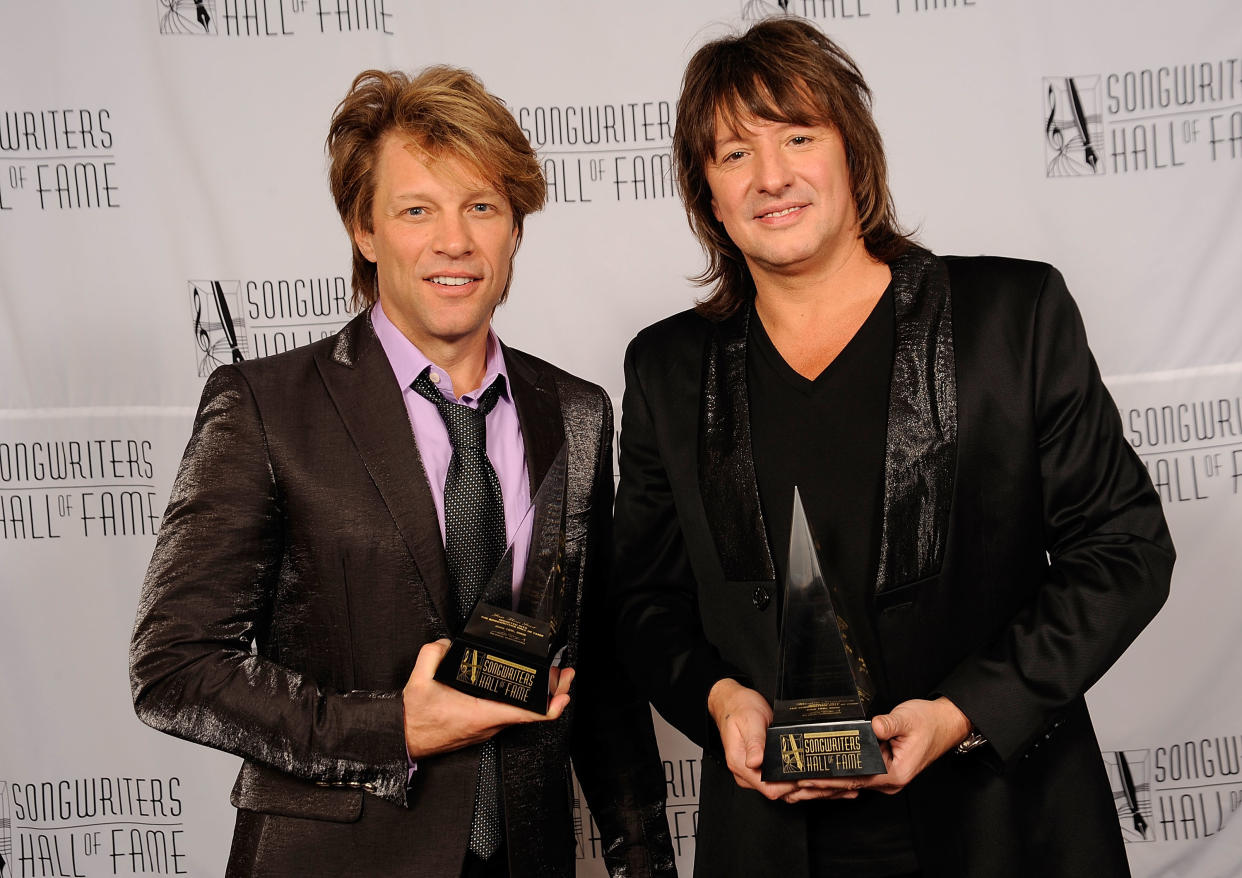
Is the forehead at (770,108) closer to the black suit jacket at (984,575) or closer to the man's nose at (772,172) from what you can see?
the man's nose at (772,172)

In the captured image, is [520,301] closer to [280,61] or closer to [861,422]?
[280,61]

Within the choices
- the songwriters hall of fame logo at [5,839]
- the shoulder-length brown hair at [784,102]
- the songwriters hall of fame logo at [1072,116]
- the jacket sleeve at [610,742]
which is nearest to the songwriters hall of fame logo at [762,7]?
the songwriters hall of fame logo at [1072,116]

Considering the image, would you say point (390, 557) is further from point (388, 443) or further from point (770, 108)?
point (770, 108)

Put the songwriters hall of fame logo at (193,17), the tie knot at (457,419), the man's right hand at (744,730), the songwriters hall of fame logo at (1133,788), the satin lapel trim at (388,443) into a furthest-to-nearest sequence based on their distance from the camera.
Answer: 1. the songwriters hall of fame logo at (1133,788)
2. the songwriters hall of fame logo at (193,17)
3. the tie knot at (457,419)
4. the satin lapel trim at (388,443)
5. the man's right hand at (744,730)

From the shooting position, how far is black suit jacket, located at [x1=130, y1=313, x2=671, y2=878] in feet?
4.78

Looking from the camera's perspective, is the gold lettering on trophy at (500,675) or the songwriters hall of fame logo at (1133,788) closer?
the gold lettering on trophy at (500,675)

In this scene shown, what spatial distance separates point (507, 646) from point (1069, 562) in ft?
2.37

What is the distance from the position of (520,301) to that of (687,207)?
108 cm

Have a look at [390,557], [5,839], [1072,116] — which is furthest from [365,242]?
[5,839]

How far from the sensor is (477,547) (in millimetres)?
1568

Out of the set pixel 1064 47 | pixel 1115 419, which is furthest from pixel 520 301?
pixel 1115 419

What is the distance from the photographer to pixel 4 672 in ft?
9.27

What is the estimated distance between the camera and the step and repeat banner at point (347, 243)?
2.82 meters

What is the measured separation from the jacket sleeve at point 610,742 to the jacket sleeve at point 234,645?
39cm
